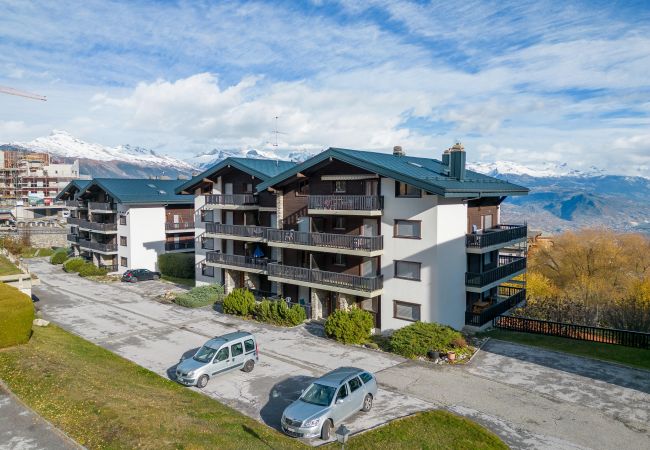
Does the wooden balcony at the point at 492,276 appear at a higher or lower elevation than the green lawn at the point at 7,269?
lower

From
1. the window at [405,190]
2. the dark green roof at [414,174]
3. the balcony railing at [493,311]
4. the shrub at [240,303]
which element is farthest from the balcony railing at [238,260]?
the balcony railing at [493,311]

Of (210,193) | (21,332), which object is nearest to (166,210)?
(210,193)

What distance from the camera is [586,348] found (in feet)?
85.2

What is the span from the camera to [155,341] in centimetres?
2825

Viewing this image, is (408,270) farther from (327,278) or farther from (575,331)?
(575,331)

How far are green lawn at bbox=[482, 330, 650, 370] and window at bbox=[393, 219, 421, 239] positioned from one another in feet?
25.1

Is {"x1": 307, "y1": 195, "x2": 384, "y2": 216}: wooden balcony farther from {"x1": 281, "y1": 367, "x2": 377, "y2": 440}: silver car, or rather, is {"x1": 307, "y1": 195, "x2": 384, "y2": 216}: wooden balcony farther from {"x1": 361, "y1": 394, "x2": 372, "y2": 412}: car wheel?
{"x1": 361, "y1": 394, "x2": 372, "y2": 412}: car wheel

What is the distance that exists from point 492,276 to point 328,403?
58.7 feet

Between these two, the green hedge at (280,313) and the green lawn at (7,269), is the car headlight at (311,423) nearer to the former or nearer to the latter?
the green hedge at (280,313)

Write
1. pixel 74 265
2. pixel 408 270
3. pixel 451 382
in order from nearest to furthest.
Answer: pixel 451 382
pixel 408 270
pixel 74 265

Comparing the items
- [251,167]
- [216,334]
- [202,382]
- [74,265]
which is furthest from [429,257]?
[74,265]

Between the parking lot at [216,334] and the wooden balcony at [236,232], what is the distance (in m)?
6.38

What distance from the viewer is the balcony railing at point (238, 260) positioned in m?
36.6

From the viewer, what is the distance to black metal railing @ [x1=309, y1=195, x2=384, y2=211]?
2891cm
